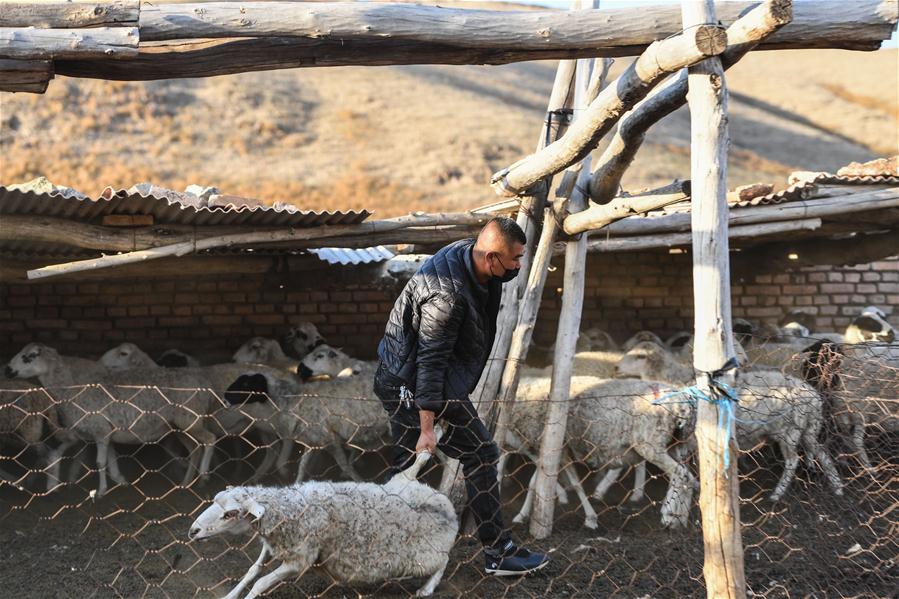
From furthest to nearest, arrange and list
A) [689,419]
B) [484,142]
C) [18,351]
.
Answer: [484,142] < [18,351] < [689,419]

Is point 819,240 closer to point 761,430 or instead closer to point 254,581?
point 761,430

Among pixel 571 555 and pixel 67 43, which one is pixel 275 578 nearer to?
pixel 571 555

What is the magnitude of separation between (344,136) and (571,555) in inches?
812

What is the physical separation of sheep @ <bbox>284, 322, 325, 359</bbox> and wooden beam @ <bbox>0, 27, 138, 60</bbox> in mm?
4883

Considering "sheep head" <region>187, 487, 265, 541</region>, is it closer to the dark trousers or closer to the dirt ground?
the dirt ground

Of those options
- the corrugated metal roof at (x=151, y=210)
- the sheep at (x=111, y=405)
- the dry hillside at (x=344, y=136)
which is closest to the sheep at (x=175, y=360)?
the sheep at (x=111, y=405)

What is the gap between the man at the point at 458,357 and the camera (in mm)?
4688

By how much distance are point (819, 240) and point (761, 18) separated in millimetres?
5650

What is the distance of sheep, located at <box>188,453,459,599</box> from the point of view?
4.83m

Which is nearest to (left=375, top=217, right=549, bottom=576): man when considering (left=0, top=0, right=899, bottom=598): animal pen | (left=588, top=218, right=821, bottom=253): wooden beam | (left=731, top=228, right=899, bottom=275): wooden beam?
(left=0, top=0, right=899, bottom=598): animal pen

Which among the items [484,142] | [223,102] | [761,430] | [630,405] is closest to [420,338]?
[630,405]

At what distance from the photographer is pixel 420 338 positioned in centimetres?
477

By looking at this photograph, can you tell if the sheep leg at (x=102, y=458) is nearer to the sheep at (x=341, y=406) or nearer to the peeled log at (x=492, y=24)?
the sheep at (x=341, y=406)

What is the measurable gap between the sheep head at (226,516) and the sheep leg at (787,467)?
3.63 metres
